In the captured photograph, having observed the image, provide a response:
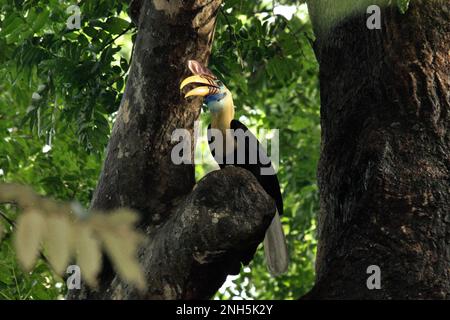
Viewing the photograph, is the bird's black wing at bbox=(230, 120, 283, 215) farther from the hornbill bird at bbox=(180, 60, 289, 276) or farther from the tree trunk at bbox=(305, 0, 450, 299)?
the tree trunk at bbox=(305, 0, 450, 299)

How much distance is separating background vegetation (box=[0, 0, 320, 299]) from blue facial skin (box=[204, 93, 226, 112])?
15 cm

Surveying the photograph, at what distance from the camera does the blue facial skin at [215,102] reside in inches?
203

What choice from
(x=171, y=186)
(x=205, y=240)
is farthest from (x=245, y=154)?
(x=205, y=240)

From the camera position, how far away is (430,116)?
3.52 metres

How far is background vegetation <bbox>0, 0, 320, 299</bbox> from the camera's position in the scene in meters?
4.84

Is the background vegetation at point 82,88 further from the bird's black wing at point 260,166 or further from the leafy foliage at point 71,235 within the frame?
the leafy foliage at point 71,235

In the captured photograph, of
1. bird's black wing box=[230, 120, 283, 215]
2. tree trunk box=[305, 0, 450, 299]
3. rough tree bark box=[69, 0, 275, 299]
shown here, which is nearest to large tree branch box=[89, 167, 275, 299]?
rough tree bark box=[69, 0, 275, 299]

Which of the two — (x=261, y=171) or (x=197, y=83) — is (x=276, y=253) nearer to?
(x=261, y=171)

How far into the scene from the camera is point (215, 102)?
522 centimetres

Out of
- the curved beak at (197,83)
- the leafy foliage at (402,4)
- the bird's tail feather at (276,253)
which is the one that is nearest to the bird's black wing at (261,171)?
the bird's tail feather at (276,253)

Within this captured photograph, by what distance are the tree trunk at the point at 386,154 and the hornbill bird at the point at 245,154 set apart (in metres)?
1.25

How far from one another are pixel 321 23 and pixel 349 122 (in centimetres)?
63
